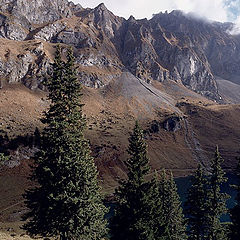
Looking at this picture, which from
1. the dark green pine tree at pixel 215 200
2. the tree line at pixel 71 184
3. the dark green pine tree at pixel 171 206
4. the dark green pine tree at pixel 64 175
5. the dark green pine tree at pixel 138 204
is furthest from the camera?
the dark green pine tree at pixel 171 206

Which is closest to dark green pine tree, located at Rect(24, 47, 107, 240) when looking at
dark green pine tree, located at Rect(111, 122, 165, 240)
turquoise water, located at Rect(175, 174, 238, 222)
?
dark green pine tree, located at Rect(111, 122, 165, 240)

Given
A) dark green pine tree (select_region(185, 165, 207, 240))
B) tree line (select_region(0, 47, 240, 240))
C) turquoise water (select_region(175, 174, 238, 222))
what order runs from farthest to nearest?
turquoise water (select_region(175, 174, 238, 222)) → dark green pine tree (select_region(185, 165, 207, 240)) → tree line (select_region(0, 47, 240, 240))

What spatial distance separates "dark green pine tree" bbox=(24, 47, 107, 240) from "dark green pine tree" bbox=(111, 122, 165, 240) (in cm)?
458

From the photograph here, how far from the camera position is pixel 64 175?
19531 mm

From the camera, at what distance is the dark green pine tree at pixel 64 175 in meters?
19.1

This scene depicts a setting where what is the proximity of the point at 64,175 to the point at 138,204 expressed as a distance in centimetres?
895

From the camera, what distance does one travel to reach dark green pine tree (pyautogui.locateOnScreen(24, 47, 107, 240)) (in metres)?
19.1

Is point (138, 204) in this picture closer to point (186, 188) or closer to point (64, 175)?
point (64, 175)

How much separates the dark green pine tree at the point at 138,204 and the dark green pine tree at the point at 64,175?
4.58 metres

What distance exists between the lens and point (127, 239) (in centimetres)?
2384

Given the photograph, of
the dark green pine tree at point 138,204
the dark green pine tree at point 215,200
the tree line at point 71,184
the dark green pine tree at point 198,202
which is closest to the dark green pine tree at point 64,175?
the tree line at point 71,184

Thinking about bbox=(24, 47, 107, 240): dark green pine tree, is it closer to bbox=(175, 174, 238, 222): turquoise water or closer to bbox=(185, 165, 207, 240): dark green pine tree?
bbox=(185, 165, 207, 240): dark green pine tree

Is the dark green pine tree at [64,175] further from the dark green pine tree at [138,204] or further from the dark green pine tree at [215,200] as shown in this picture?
the dark green pine tree at [215,200]

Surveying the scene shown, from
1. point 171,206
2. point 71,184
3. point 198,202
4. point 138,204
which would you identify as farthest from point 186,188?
point 71,184
